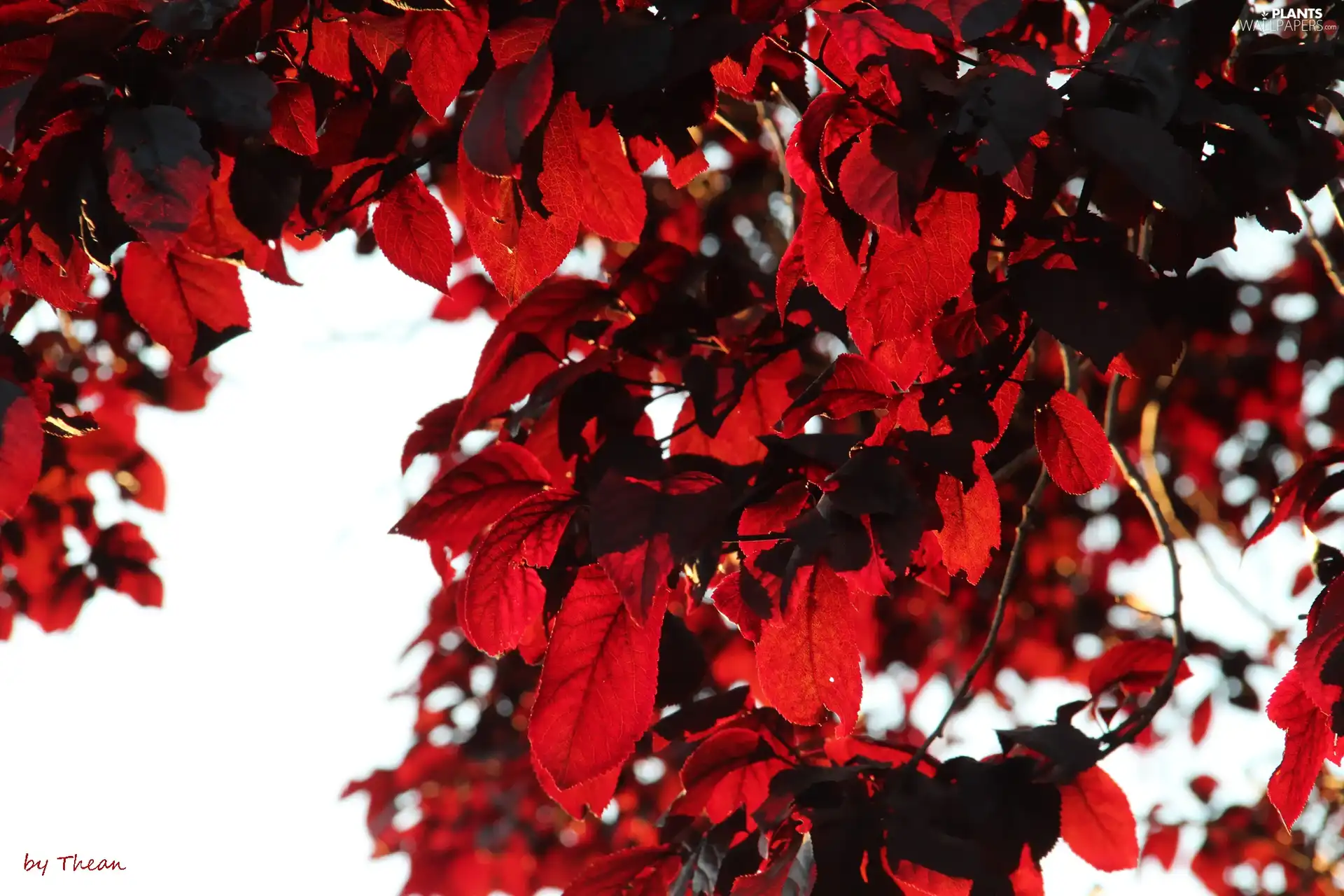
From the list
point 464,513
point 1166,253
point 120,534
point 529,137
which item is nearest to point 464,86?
point 529,137

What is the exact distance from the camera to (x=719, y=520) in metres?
0.79

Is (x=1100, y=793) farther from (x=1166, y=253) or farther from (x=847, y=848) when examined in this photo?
(x=1166, y=253)

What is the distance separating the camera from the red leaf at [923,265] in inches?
31.8

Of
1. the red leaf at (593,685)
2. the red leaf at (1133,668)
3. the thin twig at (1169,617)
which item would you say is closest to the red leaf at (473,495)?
the red leaf at (593,685)

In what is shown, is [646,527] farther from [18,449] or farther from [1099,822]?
[1099,822]

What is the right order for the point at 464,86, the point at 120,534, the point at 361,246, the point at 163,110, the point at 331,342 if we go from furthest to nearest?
→ the point at 331,342, the point at 361,246, the point at 120,534, the point at 464,86, the point at 163,110

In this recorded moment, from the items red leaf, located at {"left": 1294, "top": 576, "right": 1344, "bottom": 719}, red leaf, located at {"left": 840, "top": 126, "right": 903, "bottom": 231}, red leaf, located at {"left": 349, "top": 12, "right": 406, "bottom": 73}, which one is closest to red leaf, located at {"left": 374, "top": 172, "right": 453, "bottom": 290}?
red leaf, located at {"left": 349, "top": 12, "right": 406, "bottom": 73}

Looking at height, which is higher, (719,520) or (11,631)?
(11,631)

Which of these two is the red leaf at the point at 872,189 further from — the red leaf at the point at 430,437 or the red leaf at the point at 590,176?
the red leaf at the point at 430,437

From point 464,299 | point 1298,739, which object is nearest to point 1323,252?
point 1298,739

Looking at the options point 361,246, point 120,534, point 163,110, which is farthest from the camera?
point 361,246

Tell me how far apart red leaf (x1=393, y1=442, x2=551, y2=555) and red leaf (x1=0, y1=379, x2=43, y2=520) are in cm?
31

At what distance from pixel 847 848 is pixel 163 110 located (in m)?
0.73

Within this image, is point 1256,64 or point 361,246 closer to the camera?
point 1256,64
